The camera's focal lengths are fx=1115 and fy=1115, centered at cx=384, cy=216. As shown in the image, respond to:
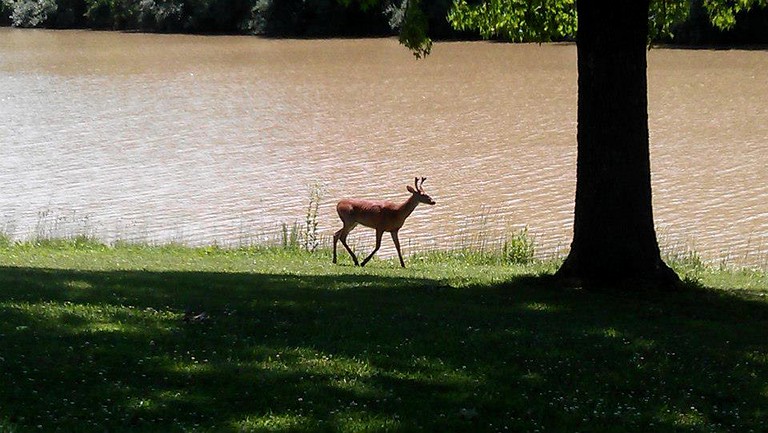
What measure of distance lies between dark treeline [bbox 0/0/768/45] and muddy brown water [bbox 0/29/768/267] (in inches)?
165

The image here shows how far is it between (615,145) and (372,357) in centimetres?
447

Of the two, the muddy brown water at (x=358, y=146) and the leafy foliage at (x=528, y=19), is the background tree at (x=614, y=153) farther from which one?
the muddy brown water at (x=358, y=146)

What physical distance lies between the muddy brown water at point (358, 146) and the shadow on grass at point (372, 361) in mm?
7830

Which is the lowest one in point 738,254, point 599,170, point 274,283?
point 738,254

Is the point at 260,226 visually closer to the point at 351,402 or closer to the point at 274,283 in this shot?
the point at 274,283

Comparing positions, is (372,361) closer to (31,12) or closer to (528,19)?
(528,19)

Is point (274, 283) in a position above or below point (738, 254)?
above

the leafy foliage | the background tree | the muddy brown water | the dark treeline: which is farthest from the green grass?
the dark treeline

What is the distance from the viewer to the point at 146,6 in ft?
240

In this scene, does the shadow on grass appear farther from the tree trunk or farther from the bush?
the bush

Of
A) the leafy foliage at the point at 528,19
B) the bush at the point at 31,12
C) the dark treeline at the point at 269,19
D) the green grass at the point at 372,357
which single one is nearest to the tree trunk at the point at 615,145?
the green grass at the point at 372,357

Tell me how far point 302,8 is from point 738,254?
5512 centimetres

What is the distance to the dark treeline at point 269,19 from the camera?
5703 cm

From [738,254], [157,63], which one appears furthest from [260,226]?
[157,63]
